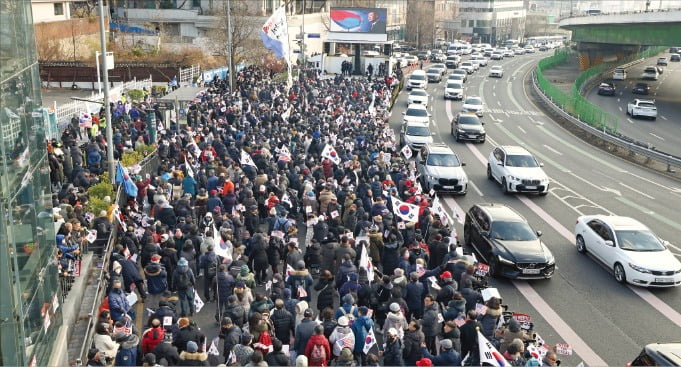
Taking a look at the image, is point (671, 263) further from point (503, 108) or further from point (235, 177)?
point (503, 108)

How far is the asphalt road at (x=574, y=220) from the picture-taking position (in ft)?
49.1

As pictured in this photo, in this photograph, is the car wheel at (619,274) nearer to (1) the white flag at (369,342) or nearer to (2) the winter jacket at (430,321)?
(2) the winter jacket at (430,321)

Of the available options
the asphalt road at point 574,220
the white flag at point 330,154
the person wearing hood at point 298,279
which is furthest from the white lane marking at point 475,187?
the person wearing hood at point 298,279

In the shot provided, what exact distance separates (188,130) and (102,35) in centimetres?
671

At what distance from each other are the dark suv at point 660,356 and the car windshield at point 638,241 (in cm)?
639

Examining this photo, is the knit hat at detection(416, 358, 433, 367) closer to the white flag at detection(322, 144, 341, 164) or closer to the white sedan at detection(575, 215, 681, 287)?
the white sedan at detection(575, 215, 681, 287)

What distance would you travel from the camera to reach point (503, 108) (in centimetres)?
5291

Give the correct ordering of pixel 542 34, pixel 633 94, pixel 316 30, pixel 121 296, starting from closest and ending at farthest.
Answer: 1. pixel 121 296
2. pixel 633 94
3. pixel 316 30
4. pixel 542 34

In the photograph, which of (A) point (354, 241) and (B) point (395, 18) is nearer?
(A) point (354, 241)

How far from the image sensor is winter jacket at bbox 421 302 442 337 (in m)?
12.4

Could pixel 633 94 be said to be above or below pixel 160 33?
below

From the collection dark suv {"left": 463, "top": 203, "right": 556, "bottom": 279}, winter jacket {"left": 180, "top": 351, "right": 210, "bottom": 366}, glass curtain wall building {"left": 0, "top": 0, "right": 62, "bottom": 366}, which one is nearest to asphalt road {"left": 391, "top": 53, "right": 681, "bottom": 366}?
dark suv {"left": 463, "top": 203, "right": 556, "bottom": 279}

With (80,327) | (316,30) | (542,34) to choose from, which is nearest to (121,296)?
(80,327)

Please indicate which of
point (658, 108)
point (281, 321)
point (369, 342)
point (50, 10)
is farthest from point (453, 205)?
point (50, 10)
